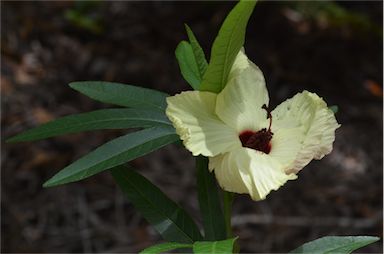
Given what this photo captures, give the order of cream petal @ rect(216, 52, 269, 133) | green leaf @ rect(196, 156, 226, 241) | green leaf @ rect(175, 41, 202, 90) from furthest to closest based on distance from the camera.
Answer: green leaf @ rect(196, 156, 226, 241) → green leaf @ rect(175, 41, 202, 90) → cream petal @ rect(216, 52, 269, 133)

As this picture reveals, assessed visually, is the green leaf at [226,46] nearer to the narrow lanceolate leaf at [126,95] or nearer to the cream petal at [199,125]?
the cream petal at [199,125]

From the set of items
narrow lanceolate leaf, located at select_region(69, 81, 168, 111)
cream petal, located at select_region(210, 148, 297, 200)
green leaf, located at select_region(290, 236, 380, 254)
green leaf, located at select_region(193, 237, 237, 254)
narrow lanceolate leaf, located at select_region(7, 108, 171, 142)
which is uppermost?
narrow lanceolate leaf, located at select_region(69, 81, 168, 111)

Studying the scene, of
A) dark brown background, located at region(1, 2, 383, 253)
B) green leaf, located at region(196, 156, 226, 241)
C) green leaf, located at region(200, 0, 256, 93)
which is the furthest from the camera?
dark brown background, located at region(1, 2, 383, 253)

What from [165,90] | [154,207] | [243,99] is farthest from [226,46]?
[165,90]

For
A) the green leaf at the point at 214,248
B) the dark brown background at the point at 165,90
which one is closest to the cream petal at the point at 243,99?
the green leaf at the point at 214,248

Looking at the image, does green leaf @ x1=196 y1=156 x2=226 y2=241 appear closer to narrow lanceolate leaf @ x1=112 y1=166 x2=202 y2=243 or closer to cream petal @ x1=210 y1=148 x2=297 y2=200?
narrow lanceolate leaf @ x1=112 y1=166 x2=202 y2=243

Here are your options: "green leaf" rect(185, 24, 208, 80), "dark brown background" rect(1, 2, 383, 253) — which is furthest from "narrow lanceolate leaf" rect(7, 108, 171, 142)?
"dark brown background" rect(1, 2, 383, 253)

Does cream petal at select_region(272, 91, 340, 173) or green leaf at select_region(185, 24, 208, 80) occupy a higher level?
green leaf at select_region(185, 24, 208, 80)
